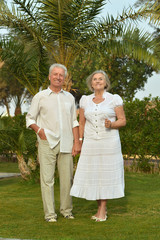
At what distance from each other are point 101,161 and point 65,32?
5.31 m

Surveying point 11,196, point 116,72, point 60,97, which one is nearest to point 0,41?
point 11,196

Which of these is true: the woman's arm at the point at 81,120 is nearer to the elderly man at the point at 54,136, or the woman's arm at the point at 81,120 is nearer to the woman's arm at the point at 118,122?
the elderly man at the point at 54,136

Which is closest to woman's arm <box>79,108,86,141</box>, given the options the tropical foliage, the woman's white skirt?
the woman's white skirt

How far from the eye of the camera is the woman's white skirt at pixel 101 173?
562 cm

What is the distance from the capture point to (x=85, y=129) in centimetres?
580

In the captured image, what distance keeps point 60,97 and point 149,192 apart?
13.7 ft

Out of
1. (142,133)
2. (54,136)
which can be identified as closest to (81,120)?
(54,136)

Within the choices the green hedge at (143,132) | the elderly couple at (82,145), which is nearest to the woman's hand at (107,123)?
the elderly couple at (82,145)

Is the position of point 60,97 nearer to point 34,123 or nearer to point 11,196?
point 34,123

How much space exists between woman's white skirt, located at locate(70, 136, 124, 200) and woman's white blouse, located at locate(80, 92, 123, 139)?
0.27 feet

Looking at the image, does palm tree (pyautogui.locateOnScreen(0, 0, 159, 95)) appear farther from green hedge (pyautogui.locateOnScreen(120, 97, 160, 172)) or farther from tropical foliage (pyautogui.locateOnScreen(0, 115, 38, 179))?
green hedge (pyautogui.locateOnScreen(120, 97, 160, 172))

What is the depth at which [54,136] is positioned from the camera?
18.7ft

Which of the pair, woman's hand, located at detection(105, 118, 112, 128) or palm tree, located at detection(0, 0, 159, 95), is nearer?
woman's hand, located at detection(105, 118, 112, 128)

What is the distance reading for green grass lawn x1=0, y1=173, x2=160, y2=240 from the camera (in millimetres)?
4934
